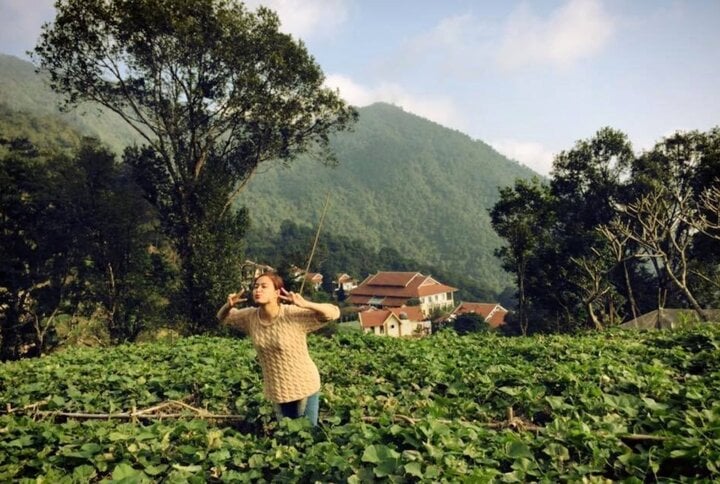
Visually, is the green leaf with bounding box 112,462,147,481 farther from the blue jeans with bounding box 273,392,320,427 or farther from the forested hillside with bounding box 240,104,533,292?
the forested hillside with bounding box 240,104,533,292

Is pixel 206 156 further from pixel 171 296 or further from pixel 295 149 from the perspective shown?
pixel 171 296

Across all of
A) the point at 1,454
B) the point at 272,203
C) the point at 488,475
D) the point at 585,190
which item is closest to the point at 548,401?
the point at 488,475

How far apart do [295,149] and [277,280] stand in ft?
60.2

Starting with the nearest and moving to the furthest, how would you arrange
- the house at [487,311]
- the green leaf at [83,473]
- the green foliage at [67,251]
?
the green leaf at [83,473], the green foliage at [67,251], the house at [487,311]

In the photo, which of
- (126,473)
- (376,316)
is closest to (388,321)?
(376,316)

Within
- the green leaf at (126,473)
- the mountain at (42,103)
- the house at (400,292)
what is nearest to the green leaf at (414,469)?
the green leaf at (126,473)

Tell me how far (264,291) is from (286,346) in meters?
0.55

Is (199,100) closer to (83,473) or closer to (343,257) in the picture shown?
(83,473)

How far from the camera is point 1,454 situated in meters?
3.54

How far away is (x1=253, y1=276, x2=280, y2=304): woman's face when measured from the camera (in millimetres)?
4047

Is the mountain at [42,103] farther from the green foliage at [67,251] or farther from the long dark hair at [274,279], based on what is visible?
the long dark hair at [274,279]

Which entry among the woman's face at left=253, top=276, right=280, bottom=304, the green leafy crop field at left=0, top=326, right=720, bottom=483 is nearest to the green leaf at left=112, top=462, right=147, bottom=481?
the green leafy crop field at left=0, top=326, right=720, bottom=483

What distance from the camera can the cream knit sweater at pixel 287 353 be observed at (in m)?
4.05

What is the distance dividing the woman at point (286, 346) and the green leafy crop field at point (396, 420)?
355mm
